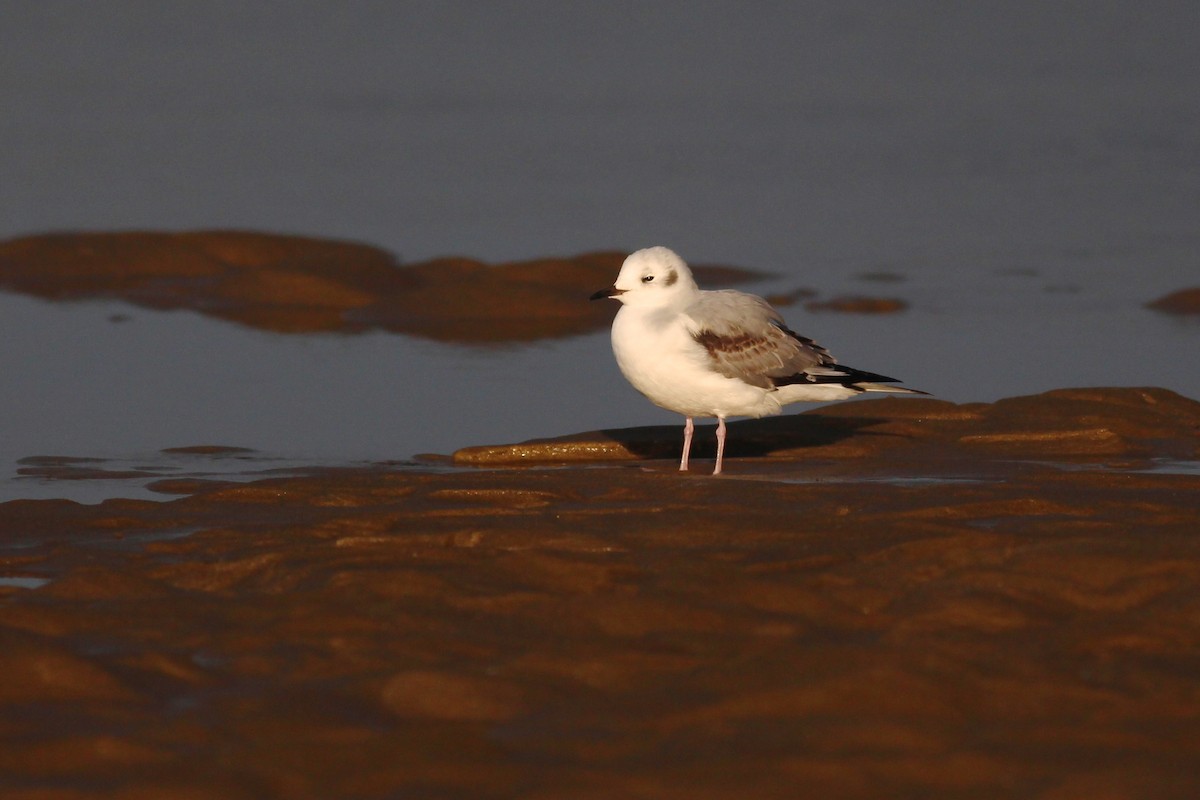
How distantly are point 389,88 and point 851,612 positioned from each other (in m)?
21.4

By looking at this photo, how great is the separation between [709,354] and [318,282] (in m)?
6.73

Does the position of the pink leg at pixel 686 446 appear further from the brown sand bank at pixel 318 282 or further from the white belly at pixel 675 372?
the brown sand bank at pixel 318 282

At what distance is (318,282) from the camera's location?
15.5m

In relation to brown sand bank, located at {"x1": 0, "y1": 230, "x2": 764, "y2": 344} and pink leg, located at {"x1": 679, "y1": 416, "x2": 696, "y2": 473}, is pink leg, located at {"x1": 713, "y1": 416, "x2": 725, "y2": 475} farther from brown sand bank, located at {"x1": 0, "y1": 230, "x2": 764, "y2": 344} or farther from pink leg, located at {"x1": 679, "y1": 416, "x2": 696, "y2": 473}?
brown sand bank, located at {"x1": 0, "y1": 230, "x2": 764, "y2": 344}

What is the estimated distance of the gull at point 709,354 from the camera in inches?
368

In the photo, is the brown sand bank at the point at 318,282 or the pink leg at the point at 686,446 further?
the brown sand bank at the point at 318,282

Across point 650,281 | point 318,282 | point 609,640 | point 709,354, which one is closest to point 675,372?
point 709,354

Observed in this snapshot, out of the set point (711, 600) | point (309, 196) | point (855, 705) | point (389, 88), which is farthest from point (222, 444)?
point (389, 88)

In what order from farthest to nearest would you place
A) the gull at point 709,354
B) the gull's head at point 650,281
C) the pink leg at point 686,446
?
the gull's head at point 650,281, the gull at point 709,354, the pink leg at point 686,446

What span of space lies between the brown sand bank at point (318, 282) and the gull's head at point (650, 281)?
4.16 meters

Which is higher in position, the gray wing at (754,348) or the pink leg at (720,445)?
the gray wing at (754,348)

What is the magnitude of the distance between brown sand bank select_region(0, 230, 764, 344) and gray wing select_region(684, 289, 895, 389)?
4.37m

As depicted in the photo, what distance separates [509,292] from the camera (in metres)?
15.0

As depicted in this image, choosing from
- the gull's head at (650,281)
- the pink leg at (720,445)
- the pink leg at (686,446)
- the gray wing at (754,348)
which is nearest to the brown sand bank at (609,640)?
the pink leg at (720,445)
